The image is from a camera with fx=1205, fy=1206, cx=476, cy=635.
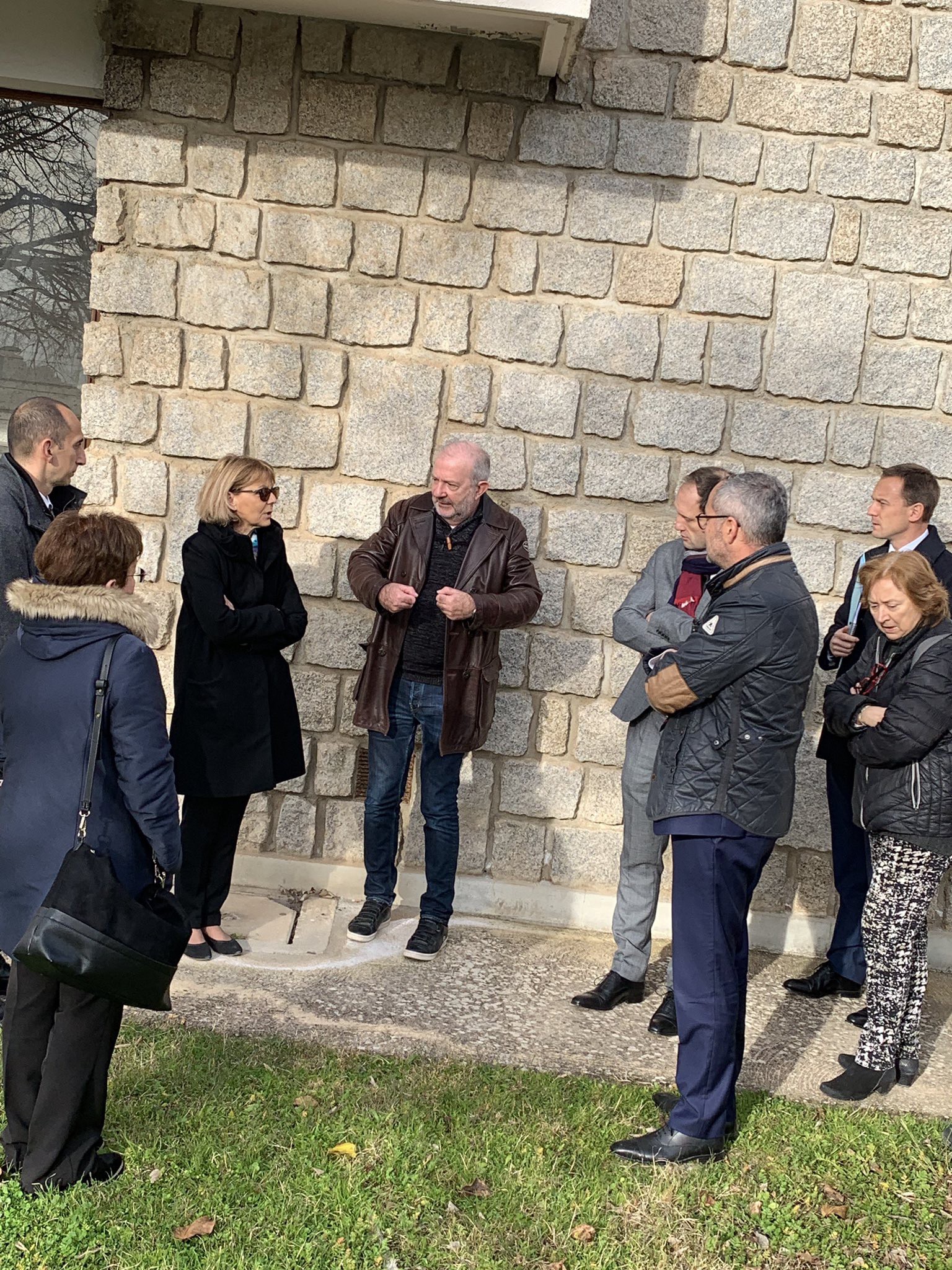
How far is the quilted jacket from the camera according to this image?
3555 mm

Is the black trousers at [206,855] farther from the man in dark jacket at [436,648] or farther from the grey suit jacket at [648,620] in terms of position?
the grey suit jacket at [648,620]

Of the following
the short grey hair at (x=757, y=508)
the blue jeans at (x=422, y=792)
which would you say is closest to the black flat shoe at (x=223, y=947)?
the blue jeans at (x=422, y=792)

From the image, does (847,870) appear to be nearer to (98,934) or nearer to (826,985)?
(826,985)

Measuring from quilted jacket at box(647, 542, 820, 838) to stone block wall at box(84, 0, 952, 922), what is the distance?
2.06 meters

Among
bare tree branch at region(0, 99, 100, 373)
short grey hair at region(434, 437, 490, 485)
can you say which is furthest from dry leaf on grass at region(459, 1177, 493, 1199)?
bare tree branch at region(0, 99, 100, 373)

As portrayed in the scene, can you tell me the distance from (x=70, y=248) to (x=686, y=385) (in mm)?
3058

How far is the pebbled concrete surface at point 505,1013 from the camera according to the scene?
430 centimetres

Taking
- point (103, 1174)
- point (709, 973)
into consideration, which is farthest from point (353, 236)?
point (103, 1174)

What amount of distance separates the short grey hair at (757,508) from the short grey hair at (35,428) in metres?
2.36

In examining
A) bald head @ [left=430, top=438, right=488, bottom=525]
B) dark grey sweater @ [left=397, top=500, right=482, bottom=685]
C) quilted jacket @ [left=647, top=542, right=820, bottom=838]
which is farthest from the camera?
dark grey sweater @ [left=397, top=500, right=482, bottom=685]

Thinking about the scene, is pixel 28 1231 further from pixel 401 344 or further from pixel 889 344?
pixel 889 344

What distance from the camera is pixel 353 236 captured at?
18.2ft

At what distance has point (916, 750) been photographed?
4145mm

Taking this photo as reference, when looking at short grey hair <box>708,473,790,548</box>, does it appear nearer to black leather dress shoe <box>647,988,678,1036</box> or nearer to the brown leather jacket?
the brown leather jacket
